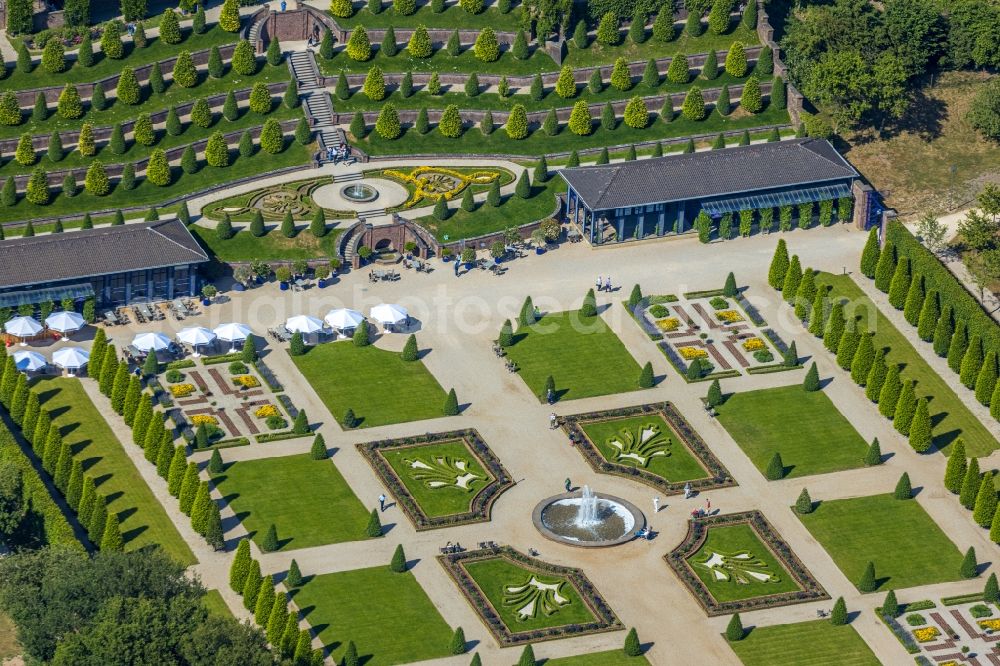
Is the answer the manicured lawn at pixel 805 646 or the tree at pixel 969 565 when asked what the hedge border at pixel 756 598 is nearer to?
the manicured lawn at pixel 805 646

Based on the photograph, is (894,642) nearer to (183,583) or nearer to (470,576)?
(470,576)

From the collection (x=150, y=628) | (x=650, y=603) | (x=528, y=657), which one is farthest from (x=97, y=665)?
(x=650, y=603)

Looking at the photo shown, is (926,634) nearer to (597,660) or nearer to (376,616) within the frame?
(597,660)

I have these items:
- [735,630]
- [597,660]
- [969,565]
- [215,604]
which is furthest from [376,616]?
[969,565]

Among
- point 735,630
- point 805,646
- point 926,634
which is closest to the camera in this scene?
point 735,630

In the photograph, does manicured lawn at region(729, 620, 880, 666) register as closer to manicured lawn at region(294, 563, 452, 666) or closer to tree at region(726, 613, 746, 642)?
tree at region(726, 613, 746, 642)

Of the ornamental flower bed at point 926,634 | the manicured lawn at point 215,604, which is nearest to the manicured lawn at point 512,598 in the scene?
the manicured lawn at point 215,604
